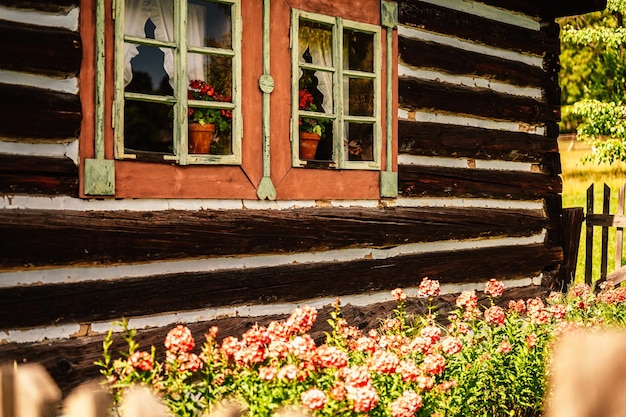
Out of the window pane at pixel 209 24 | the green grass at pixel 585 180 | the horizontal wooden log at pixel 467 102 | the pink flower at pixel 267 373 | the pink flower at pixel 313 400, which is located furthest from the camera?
the green grass at pixel 585 180

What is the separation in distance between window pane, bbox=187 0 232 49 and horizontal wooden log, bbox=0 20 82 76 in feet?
2.85

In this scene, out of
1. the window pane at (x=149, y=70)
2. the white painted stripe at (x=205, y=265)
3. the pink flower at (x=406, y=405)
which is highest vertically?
the window pane at (x=149, y=70)

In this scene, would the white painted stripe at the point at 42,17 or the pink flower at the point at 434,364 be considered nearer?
the pink flower at the point at 434,364

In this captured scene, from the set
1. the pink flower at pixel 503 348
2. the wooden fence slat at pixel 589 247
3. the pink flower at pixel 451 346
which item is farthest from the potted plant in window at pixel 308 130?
the wooden fence slat at pixel 589 247

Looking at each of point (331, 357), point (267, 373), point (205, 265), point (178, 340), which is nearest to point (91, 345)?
point (205, 265)

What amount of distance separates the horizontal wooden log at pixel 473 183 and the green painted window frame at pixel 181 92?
1.59 metres

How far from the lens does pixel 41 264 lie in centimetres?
373

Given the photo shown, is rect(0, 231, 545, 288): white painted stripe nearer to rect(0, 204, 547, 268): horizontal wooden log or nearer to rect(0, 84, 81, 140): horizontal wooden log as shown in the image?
rect(0, 204, 547, 268): horizontal wooden log

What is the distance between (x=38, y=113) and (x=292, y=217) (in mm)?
1759

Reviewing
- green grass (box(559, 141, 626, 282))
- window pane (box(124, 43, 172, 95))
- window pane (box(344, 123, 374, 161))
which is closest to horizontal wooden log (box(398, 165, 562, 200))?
window pane (box(344, 123, 374, 161))

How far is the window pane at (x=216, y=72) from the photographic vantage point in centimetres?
455

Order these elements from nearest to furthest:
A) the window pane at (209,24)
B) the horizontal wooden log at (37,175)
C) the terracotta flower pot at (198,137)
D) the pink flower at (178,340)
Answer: the pink flower at (178,340) → the horizontal wooden log at (37,175) → the terracotta flower pot at (198,137) → the window pane at (209,24)

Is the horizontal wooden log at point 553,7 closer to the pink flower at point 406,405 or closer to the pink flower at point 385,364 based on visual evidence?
the pink flower at point 385,364

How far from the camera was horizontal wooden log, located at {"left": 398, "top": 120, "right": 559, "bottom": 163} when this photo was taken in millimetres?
5590
